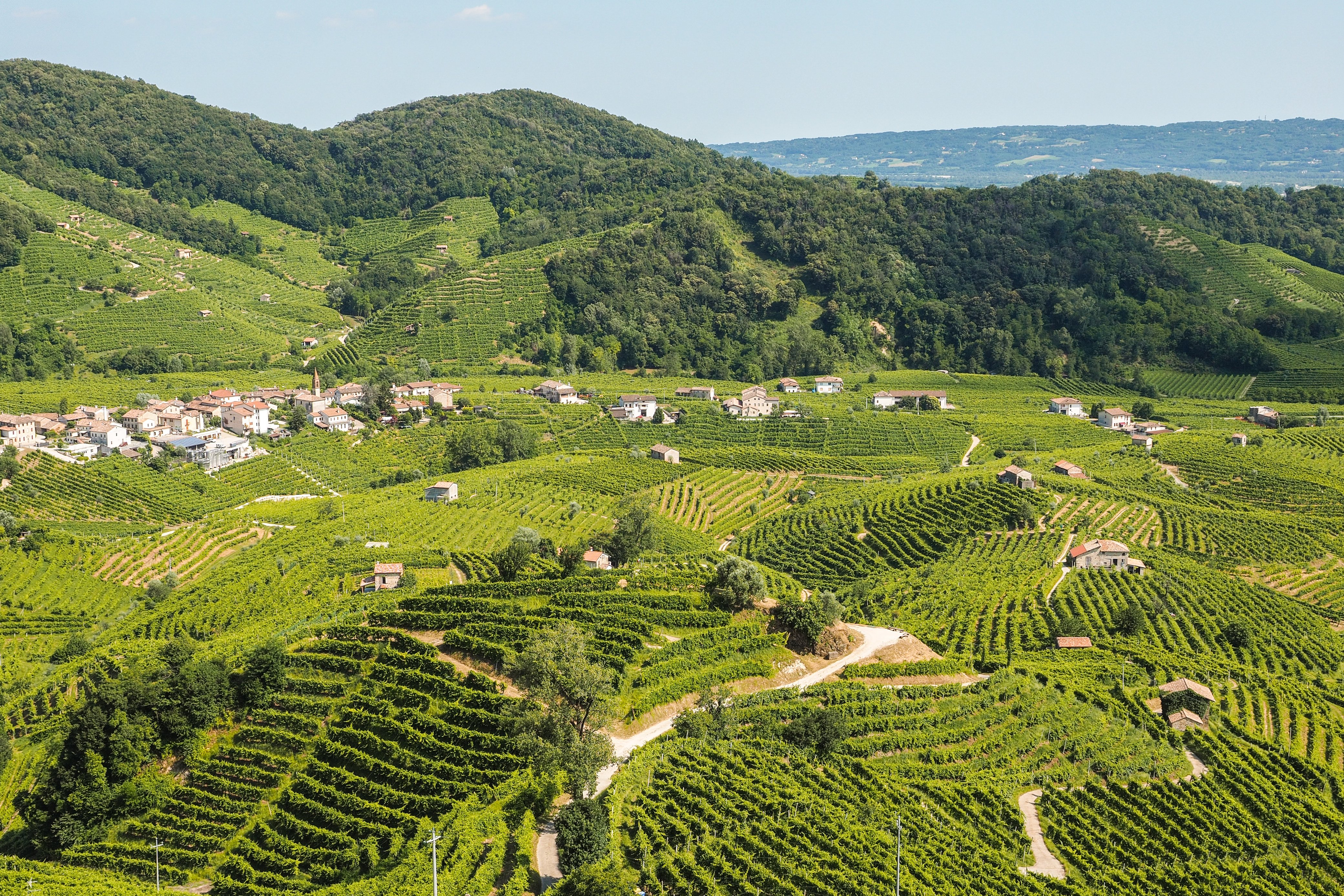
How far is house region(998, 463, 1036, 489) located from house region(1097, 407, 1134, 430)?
2853cm

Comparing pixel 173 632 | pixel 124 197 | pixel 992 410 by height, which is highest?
pixel 124 197

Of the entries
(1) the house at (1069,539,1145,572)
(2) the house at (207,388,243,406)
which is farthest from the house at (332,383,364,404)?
(1) the house at (1069,539,1145,572)

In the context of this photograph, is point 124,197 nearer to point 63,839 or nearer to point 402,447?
point 402,447

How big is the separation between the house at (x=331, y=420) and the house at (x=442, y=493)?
2123cm

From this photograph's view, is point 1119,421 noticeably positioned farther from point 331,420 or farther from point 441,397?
point 331,420

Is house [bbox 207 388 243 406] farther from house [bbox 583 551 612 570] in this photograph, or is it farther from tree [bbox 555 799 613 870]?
tree [bbox 555 799 613 870]

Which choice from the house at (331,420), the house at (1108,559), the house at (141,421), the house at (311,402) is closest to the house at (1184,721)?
the house at (1108,559)

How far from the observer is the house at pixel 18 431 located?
7031 cm

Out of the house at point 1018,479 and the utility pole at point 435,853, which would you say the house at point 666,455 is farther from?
the utility pole at point 435,853

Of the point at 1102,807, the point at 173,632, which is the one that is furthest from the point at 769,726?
the point at 173,632

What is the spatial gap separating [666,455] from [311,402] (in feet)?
89.0

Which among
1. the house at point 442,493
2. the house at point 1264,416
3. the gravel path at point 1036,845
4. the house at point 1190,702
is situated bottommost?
the house at point 1264,416

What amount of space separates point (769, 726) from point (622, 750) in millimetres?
4224

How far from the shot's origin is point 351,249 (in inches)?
5817
